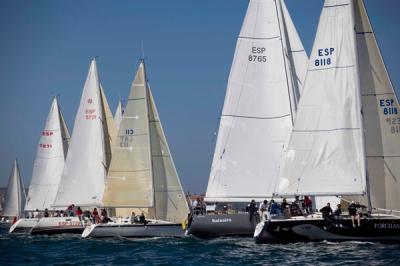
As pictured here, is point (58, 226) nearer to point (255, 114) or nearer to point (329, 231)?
point (255, 114)

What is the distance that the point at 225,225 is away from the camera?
3525cm

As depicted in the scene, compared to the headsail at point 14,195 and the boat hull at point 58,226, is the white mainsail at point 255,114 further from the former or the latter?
the headsail at point 14,195

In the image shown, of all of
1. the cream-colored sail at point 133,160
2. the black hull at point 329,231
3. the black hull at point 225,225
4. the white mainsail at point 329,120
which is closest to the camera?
the black hull at point 329,231

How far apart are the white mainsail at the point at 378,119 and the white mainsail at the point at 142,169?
40.2 ft

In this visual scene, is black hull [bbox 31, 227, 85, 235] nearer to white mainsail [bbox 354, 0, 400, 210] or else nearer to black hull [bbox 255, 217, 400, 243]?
black hull [bbox 255, 217, 400, 243]

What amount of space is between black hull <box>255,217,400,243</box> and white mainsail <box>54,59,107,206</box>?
17120 millimetres

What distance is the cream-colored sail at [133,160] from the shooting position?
39531 mm

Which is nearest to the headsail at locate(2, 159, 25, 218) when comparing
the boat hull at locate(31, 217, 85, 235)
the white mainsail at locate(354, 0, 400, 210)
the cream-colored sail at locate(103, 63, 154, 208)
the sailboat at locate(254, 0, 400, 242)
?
the boat hull at locate(31, 217, 85, 235)

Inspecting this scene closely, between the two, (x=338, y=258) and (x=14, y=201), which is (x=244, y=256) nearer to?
(x=338, y=258)

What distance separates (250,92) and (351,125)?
7.85 m

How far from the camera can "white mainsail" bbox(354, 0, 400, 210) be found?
2964 cm

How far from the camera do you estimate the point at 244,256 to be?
2692 centimetres

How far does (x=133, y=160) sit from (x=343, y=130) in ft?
44.1

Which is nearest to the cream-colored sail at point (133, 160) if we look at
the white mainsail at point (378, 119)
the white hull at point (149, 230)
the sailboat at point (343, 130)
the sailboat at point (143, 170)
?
the sailboat at point (143, 170)
